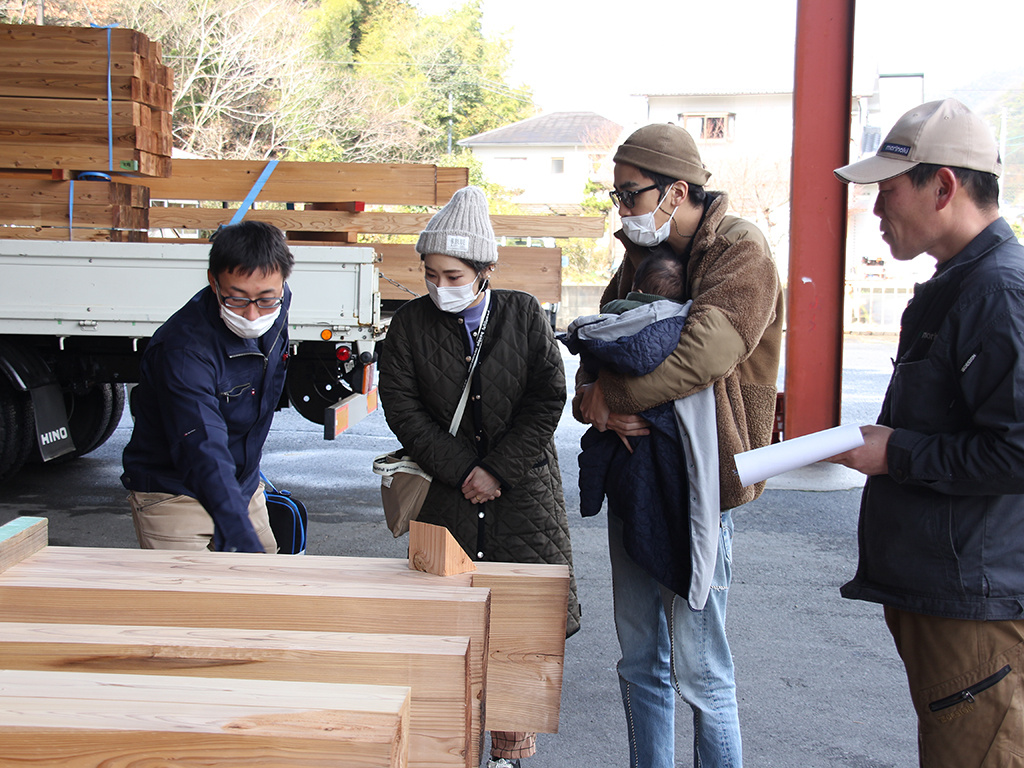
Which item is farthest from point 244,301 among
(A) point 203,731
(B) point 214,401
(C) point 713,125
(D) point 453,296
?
(C) point 713,125

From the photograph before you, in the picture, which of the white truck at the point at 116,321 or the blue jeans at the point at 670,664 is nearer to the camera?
the blue jeans at the point at 670,664

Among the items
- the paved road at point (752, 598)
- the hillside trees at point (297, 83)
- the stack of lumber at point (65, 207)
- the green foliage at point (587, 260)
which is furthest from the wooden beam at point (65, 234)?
the green foliage at point (587, 260)

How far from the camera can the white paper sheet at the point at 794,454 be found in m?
1.73

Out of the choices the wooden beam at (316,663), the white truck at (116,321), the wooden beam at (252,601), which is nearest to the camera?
the wooden beam at (316,663)

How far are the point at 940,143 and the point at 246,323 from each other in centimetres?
190

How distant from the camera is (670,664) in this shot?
218cm

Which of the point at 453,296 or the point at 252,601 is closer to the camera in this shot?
the point at 252,601

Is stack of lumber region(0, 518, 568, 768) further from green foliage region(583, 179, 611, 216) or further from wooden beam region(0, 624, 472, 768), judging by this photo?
green foliage region(583, 179, 611, 216)

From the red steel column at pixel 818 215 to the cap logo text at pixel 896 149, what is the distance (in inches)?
178

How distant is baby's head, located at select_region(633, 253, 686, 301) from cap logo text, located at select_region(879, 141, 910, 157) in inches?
22.6

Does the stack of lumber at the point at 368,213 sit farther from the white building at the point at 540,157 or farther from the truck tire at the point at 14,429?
the white building at the point at 540,157

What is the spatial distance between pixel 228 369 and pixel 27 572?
1121mm

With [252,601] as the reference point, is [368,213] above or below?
above

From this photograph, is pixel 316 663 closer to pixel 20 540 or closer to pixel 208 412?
pixel 20 540
